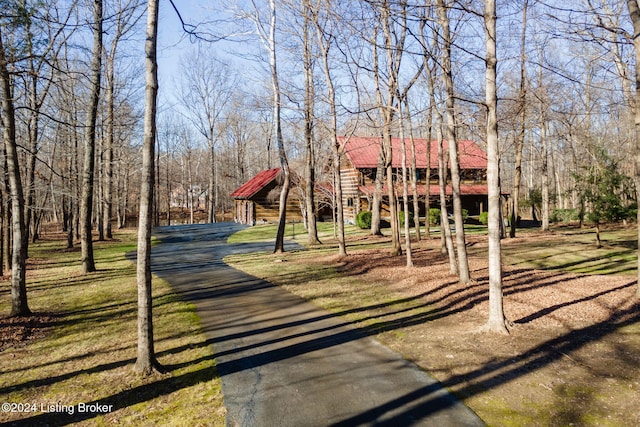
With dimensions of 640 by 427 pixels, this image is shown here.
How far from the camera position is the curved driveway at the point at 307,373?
16.6 ft

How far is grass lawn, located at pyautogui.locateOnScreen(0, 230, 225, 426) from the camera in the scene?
5324mm

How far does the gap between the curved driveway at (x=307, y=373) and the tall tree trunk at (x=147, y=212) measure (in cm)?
115

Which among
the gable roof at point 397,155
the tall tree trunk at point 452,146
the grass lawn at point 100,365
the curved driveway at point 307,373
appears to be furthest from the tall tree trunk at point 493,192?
the gable roof at point 397,155

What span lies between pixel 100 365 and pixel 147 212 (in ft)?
8.96

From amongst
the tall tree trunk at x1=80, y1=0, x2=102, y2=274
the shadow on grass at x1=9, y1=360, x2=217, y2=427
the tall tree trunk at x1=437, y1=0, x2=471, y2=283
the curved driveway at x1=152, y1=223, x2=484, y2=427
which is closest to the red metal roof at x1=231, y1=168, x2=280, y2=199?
the tall tree trunk at x1=80, y1=0, x2=102, y2=274

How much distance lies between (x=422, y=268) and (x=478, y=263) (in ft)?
7.96

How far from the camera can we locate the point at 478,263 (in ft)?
51.5

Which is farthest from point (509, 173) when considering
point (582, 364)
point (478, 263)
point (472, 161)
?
point (582, 364)

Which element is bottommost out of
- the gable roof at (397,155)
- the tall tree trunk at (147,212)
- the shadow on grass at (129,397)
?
the shadow on grass at (129,397)

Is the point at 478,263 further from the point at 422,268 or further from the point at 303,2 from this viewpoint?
the point at 303,2

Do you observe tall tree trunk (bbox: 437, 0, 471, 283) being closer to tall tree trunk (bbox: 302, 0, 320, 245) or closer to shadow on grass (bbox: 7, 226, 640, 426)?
shadow on grass (bbox: 7, 226, 640, 426)

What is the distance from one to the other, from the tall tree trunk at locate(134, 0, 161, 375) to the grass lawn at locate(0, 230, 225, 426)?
1.20 feet

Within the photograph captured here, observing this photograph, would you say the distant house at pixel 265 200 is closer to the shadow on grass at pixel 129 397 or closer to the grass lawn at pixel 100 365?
the grass lawn at pixel 100 365

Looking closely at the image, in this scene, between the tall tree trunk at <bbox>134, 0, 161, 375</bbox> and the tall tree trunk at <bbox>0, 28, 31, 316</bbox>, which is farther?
the tall tree trunk at <bbox>0, 28, 31, 316</bbox>
